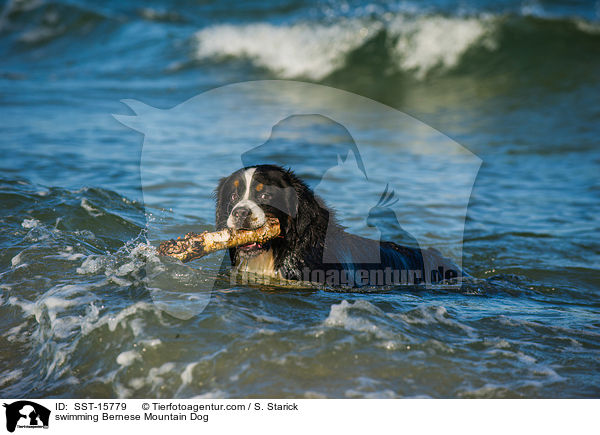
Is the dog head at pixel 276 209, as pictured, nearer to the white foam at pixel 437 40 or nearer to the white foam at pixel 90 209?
the white foam at pixel 90 209

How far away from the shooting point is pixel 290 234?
461cm

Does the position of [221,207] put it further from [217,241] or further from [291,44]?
[291,44]

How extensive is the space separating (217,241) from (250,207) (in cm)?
32

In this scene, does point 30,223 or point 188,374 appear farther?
point 30,223

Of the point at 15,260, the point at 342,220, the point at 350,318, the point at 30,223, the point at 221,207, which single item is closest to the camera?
the point at 350,318

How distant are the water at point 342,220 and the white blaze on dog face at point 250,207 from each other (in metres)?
0.46

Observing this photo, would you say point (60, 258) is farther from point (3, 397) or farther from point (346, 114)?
point (346, 114)

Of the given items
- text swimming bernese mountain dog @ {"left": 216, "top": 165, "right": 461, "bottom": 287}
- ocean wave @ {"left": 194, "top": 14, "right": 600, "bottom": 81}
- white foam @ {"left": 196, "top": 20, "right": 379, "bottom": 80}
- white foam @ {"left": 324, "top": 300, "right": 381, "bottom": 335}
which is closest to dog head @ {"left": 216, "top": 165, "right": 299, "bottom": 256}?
text swimming bernese mountain dog @ {"left": 216, "top": 165, "right": 461, "bottom": 287}

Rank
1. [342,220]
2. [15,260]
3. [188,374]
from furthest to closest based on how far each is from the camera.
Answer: [342,220] < [15,260] < [188,374]

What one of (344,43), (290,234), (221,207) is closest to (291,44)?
(344,43)

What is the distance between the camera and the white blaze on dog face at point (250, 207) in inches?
171
